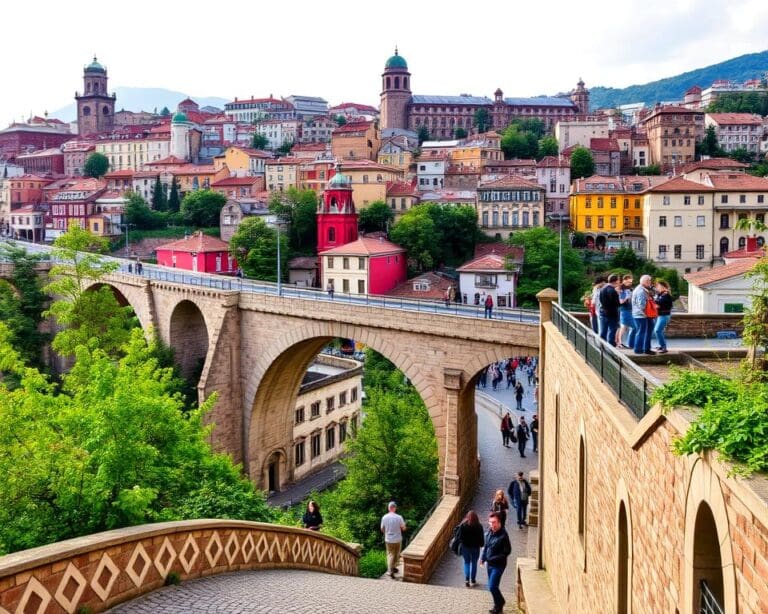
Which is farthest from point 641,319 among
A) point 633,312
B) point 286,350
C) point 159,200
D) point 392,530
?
point 159,200

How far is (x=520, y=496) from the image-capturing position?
21.0 m

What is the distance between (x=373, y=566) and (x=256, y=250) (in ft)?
171

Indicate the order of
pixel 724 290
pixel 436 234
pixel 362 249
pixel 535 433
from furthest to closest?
pixel 436 234
pixel 362 249
pixel 724 290
pixel 535 433

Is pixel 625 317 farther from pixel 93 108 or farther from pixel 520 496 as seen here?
pixel 93 108

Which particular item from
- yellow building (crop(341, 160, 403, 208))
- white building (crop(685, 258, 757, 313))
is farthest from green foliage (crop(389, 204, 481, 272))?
white building (crop(685, 258, 757, 313))

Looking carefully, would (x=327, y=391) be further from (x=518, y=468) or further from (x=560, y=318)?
(x=560, y=318)

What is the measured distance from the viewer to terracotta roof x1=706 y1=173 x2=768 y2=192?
6525 centimetres

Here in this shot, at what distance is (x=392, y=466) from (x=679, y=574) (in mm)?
20350

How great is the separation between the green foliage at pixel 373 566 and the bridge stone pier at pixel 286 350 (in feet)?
13.6

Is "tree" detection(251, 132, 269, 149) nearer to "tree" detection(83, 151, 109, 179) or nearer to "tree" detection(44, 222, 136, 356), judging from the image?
"tree" detection(83, 151, 109, 179)

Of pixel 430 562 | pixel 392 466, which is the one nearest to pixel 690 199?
pixel 392 466

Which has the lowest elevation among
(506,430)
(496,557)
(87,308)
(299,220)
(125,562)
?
(506,430)

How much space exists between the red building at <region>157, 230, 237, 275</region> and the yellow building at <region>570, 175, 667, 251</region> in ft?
117

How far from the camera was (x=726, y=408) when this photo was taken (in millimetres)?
4785
